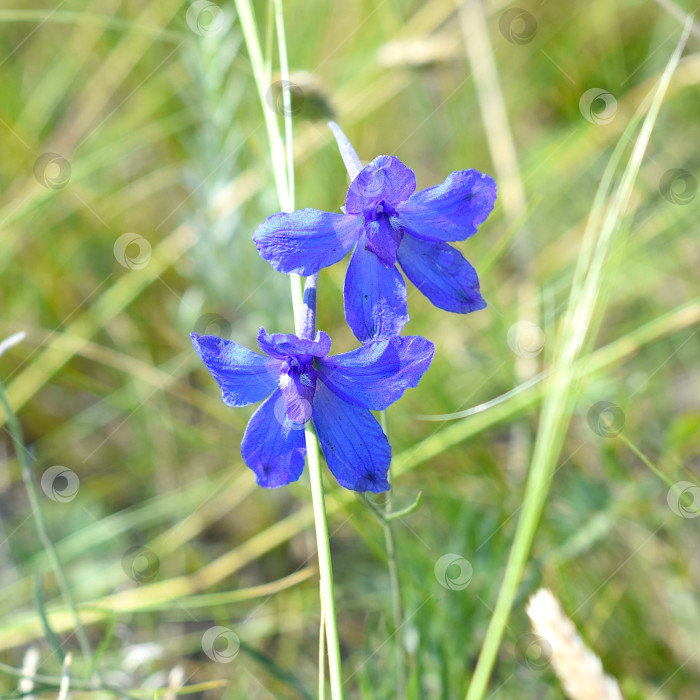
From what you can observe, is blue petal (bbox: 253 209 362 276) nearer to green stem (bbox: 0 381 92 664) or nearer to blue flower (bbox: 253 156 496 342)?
blue flower (bbox: 253 156 496 342)

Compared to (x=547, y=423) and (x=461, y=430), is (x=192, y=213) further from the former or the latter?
(x=547, y=423)

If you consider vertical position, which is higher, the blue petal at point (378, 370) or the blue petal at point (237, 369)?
the blue petal at point (237, 369)

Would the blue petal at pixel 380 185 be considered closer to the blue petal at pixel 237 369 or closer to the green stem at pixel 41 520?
the blue petal at pixel 237 369

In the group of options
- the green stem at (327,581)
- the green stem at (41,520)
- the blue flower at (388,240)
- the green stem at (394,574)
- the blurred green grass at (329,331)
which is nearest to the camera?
the green stem at (327,581)

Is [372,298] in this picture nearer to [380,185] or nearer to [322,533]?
[380,185]

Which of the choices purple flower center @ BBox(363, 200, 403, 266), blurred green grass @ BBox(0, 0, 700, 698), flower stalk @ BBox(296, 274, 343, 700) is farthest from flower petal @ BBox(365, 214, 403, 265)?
blurred green grass @ BBox(0, 0, 700, 698)

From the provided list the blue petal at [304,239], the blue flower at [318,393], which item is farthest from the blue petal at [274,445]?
the blue petal at [304,239]
